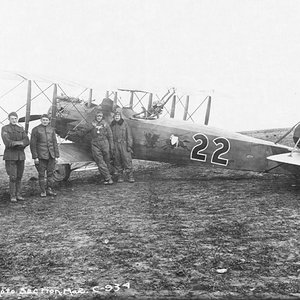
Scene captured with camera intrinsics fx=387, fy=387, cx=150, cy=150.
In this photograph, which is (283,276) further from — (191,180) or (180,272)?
(191,180)

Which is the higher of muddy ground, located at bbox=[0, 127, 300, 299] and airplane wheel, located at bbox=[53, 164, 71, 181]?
muddy ground, located at bbox=[0, 127, 300, 299]

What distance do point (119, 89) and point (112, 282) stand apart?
698 centimetres

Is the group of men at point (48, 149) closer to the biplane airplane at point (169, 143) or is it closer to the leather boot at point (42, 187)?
the leather boot at point (42, 187)

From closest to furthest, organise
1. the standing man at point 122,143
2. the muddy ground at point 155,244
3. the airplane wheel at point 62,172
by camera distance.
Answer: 1. the muddy ground at point 155,244
2. the standing man at point 122,143
3. the airplane wheel at point 62,172

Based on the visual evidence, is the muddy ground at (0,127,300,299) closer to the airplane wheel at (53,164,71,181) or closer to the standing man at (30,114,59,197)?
the standing man at (30,114,59,197)

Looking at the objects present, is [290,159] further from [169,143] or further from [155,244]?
[155,244]

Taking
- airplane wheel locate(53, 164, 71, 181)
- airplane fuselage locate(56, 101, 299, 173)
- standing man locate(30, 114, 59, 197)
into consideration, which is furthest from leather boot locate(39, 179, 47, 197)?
airplane fuselage locate(56, 101, 299, 173)

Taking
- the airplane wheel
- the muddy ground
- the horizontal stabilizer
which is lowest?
the airplane wheel

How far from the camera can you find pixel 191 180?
887 cm

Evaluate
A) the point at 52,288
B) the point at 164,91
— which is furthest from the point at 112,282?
the point at 164,91

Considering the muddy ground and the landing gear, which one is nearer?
the muddy ground

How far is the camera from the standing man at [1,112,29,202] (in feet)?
22.3

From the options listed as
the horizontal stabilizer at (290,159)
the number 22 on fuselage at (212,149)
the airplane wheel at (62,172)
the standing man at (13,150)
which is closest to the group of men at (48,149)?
the standing man at (13,150)

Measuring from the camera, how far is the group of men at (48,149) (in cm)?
686
